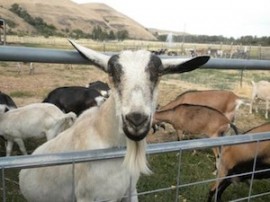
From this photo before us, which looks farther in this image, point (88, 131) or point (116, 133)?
point (88, 131)

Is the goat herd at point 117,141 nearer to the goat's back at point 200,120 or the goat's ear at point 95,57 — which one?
the goat's ear at point 95,57

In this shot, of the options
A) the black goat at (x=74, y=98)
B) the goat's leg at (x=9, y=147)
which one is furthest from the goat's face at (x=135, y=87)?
the black goat at (x=74, y=98)

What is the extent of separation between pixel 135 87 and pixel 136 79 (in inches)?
3.1

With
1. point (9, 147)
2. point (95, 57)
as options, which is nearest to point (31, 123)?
point (9, 147)

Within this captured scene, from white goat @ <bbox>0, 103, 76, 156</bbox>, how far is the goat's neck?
3.78 metres

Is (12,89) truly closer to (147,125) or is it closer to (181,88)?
(181,88)

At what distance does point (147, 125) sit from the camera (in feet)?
6.26

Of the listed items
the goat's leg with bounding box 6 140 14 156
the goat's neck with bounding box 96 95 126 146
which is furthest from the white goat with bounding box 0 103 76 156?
the goat's neck with bounding box 96 95 126 146

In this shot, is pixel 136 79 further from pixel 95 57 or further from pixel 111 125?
pixel 111 125

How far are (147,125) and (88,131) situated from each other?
3.03 feet

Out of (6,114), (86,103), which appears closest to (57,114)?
(6,114)

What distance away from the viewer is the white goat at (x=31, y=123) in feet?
20.7

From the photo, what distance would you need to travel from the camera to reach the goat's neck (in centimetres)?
252

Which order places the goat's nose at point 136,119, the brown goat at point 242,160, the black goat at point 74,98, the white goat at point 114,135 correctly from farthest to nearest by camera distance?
the black goat at point 74,98 < the brown goat at point 242,160 < the white goat at point 114,135 < the goat's nose at point 136,119
